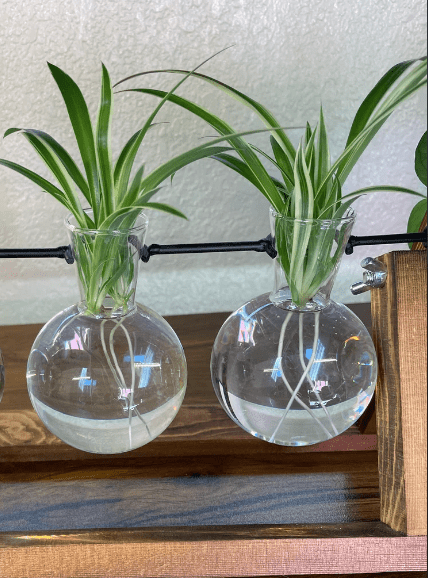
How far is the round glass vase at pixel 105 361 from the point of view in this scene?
0.40 m

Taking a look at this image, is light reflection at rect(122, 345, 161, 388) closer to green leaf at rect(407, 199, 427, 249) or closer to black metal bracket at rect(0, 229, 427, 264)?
black metal bracket at rect(0, 229, 427, 264)

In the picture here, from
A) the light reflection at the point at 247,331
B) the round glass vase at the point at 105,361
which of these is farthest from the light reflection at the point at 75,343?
the light reflection at the point at 247,331

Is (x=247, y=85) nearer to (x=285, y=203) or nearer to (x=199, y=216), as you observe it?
(x=199, y=216)

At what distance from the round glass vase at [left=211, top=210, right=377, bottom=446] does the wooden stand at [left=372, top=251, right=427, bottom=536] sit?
19mm

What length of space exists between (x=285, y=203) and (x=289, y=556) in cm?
26

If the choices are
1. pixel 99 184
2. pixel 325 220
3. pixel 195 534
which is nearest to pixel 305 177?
pixel 325 220

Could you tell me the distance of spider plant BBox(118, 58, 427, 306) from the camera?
38cm

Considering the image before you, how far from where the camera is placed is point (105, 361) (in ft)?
1.31

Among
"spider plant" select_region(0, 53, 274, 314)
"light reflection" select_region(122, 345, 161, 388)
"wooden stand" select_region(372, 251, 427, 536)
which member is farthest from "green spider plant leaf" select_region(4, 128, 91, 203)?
"wooden stand" select_region(372, 251, 427, 536)

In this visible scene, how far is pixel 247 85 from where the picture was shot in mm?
625

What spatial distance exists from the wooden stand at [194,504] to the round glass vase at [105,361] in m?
0.10

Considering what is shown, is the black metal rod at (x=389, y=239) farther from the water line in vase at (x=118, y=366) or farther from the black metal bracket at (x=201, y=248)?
the water line in vase at (x=118, y=366)

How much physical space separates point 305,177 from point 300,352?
11 cm

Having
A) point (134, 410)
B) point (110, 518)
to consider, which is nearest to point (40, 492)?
point (110, 518)
